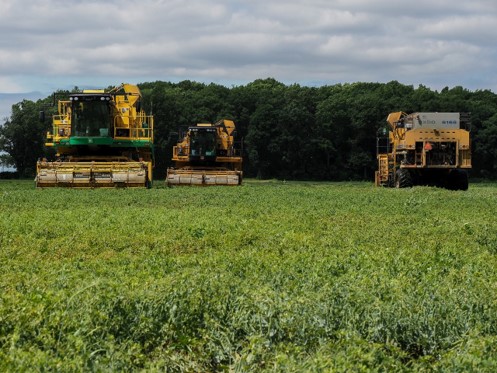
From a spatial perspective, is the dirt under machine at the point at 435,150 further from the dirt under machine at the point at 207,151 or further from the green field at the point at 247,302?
the green field at the point at 247,302

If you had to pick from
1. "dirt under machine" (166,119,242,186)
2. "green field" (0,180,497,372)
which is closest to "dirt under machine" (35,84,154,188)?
"dirt under machine" (166,119,242,186)

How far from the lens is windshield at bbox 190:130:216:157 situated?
4232 centimetres

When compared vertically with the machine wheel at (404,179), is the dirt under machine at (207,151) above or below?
above

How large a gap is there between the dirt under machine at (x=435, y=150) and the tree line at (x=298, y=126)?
43.3 metres

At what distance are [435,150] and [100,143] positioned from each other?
1490 cm

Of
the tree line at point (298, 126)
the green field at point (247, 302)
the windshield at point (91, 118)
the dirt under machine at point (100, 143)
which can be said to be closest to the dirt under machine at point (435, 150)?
the dirt under machine at point (100, 143)

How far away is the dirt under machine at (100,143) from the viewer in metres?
29.3

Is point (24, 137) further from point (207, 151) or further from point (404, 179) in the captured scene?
point (404, 179)

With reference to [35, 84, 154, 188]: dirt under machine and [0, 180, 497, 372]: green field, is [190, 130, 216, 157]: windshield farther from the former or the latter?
[0, 180, 497, 372]: green field

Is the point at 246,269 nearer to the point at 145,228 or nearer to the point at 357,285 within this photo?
the point at 357,285

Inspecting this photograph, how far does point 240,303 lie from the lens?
604cm

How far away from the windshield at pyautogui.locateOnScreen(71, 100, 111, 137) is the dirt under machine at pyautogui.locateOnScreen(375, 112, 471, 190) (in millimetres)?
13543

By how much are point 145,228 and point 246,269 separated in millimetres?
5040

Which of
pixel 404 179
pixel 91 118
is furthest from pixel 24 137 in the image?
pixel 404 179
